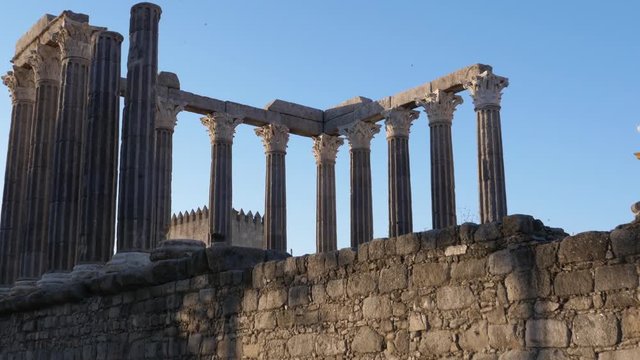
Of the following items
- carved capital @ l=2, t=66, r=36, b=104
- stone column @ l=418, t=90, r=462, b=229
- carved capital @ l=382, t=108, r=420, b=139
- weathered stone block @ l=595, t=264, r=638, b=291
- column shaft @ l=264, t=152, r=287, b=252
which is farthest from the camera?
column shaft @ l=264, t=152, r=287, b=252

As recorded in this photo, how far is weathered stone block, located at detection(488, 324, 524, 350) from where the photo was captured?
762 cm

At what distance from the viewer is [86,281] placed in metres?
15.1

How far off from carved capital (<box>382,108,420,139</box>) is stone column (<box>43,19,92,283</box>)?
12.0 meters

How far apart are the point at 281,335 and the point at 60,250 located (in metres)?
10.6

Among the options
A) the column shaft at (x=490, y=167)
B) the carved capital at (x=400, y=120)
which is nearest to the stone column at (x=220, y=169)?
the carved capital at (x=400, y=120)

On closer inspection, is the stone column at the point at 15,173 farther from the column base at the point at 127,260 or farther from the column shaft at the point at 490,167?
the column shaft at the point at 490,167

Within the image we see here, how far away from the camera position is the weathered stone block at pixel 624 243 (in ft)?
22.1

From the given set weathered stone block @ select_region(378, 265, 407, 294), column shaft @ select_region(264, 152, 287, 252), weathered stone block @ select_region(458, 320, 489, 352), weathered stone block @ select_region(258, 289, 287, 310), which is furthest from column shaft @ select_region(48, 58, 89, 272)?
weathered stone block @ select_region(458, 320, 489, 352)

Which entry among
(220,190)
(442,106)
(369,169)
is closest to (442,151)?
(442,106)

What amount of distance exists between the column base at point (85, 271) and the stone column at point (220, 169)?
10376 millimetres

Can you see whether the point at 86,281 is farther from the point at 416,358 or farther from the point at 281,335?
the point at 416,358

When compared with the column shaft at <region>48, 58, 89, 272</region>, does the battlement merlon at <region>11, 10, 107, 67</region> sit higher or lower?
higher

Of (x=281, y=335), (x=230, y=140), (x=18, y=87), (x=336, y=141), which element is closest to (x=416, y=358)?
(x=281, y=335)

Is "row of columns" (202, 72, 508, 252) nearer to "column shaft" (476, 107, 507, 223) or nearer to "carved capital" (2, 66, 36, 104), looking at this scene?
"column shaft" (476, 107, 507, 223)
